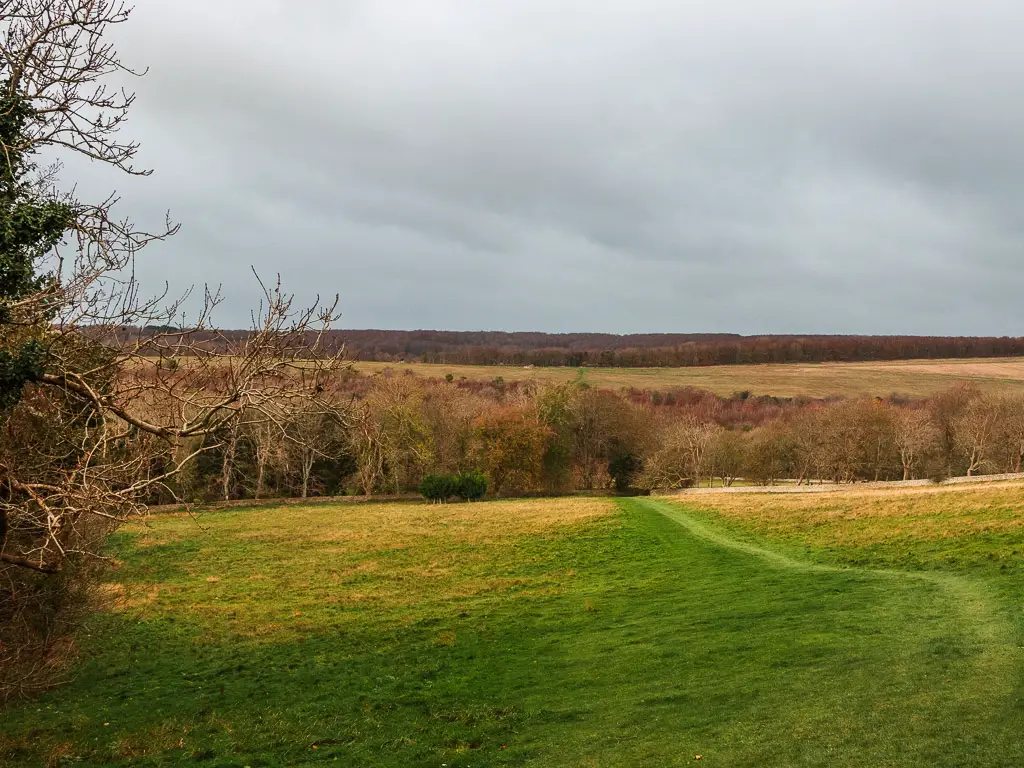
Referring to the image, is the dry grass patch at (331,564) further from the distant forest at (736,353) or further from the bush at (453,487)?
the distant forest at (736,353)

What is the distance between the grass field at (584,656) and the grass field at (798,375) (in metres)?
85.2

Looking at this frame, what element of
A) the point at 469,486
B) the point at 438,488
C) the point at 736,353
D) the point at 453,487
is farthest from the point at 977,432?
the point at 736,353

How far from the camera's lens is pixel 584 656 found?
55.7ft

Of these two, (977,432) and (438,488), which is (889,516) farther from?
(977,432)

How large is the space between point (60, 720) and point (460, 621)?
10547 mm

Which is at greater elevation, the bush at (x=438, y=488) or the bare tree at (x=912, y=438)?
the bare tree at (x=912, y=438)

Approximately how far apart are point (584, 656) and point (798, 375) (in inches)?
5208

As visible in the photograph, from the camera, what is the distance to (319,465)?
73.7 metres

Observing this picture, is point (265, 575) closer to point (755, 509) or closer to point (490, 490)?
point (755, 509)

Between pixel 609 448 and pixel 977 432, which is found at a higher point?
pixel 977 432

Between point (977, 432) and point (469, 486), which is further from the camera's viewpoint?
point (977, 432)

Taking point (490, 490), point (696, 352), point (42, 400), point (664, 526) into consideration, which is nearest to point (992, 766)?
point (42, 400)

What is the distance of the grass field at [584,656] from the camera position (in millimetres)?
11133

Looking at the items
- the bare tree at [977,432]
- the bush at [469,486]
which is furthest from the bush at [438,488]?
the bare tree at [977,432]
